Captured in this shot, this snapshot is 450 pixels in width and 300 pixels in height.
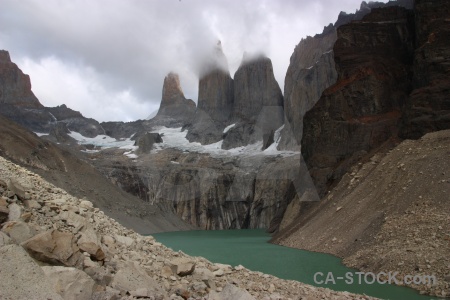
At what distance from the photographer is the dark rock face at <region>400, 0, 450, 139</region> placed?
36000 millimetres

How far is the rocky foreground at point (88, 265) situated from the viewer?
7.78 meters

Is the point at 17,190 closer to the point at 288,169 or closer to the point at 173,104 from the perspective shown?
the point at 288,169

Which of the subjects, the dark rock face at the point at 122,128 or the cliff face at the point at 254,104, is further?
the dark rock face at the point at 122,128

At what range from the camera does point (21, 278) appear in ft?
24.6

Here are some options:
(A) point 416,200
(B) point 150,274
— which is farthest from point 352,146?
(B) point 150,274

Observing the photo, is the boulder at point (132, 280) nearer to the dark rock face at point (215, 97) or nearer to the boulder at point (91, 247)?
the boulder at point (91, 247)

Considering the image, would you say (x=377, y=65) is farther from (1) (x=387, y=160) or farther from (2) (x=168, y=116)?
(2) (x=168, y=116)

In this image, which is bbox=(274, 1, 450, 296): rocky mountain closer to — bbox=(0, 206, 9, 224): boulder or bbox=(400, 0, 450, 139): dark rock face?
bbox=(400, 0, 450, 139): dark rock face

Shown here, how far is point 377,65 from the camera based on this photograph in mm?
47438

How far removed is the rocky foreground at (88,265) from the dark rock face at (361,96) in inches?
1266

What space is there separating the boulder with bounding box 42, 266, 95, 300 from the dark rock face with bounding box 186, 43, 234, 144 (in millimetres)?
116214

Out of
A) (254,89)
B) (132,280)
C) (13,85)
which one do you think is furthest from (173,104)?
(132,280)

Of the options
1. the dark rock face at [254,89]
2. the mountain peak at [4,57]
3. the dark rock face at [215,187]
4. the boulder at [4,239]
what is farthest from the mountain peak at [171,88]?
the boulder at [4,239]

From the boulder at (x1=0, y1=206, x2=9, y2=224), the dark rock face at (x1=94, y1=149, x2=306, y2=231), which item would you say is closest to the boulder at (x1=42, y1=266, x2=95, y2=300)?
the boulder at (x1=0, y1=206, x2=9, y2=224)
